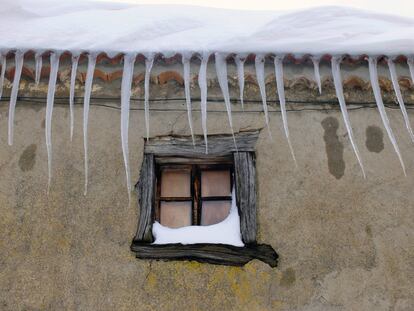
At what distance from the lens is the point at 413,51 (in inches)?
143

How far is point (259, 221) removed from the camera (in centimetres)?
340

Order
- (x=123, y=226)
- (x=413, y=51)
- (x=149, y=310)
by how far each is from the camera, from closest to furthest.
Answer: (x=149, y=310) → (x=123, y=226) → (x=413, y=51)

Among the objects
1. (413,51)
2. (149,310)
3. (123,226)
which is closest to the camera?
(149,310)

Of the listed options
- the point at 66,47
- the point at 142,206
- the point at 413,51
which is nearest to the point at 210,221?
the point at 142,206

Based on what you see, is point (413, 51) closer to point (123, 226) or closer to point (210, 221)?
point (210, 221)

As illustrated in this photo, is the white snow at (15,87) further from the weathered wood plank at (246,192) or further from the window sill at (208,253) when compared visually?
the weathered wood plank at (246,192)

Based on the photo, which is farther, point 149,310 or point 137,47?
point 137,47

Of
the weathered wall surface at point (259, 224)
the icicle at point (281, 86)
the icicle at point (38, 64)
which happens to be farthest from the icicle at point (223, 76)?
the icicle at point (38, 64)

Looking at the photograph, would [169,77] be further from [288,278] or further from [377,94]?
[288,278]

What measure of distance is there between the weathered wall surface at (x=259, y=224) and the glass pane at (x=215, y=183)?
300 mm

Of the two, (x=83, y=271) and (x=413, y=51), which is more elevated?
(x=413, y=51)

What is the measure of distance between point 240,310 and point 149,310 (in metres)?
0.58

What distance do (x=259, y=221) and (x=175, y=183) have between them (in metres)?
0.71

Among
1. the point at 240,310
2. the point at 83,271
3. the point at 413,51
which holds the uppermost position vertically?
the point at 413,51
